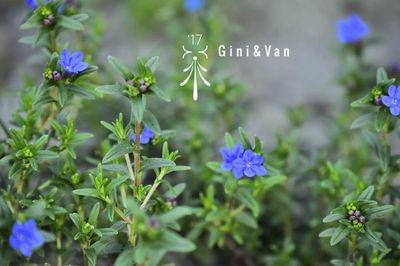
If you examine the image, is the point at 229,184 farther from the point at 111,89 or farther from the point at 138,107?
the point at 111,89

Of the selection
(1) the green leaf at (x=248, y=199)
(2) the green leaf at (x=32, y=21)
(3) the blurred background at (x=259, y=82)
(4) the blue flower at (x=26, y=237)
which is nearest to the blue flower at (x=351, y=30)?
(3) the blurred background at (x=259, y=82)

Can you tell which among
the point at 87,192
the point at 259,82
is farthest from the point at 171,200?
the point at 259,82

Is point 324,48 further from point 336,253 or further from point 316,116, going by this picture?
point 336,253

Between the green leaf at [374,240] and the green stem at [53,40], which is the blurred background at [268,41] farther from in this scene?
the green leaf at [374,240]

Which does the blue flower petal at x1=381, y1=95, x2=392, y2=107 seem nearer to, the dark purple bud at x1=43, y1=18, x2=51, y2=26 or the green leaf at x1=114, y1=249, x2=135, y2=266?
the green leaf at x1=114, y1=249, x2=135, y2=266

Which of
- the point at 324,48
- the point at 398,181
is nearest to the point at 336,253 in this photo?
the point at 398,181

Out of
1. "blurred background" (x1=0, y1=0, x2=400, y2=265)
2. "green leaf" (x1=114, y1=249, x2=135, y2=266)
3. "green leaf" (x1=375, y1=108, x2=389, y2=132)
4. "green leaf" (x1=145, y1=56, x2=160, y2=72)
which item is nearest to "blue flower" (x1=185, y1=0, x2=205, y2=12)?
"blurred background" (x1=0, y1=0, x2=400, y2=265)
